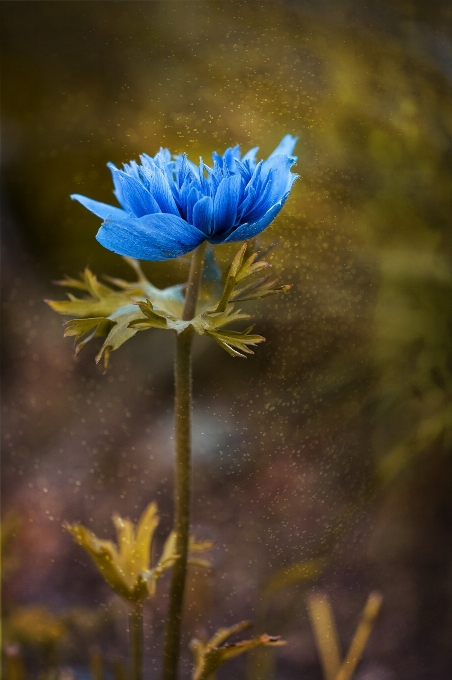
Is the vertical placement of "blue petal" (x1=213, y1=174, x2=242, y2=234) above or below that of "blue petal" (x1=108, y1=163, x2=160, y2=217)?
below

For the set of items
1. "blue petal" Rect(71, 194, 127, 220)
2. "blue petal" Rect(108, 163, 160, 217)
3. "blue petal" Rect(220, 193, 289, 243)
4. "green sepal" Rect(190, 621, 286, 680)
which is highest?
"blue petal" Rect(71, 194, 127, 220)

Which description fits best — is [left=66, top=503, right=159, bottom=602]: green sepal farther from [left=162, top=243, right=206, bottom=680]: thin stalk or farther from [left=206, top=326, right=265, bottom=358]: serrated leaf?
[left=206, top=326, right=265, bottom=358]: serrated leaf

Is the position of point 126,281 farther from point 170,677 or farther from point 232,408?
point 170,677

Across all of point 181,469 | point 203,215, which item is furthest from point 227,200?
→ point 181,469

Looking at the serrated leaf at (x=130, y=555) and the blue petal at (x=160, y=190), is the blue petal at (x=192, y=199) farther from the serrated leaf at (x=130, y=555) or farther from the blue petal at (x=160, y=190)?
the serrated leaf at (x=130, y=555)

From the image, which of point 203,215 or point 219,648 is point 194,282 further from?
point 219,648

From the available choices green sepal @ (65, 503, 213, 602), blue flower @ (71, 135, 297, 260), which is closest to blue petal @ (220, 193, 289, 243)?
blue flower @ (71, 135, 297, 260)

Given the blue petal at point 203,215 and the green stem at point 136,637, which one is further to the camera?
the green stem at point 136,637

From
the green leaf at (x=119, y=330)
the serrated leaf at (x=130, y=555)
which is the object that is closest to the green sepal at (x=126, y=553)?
the serrated leaf at (x=130, y=555)
